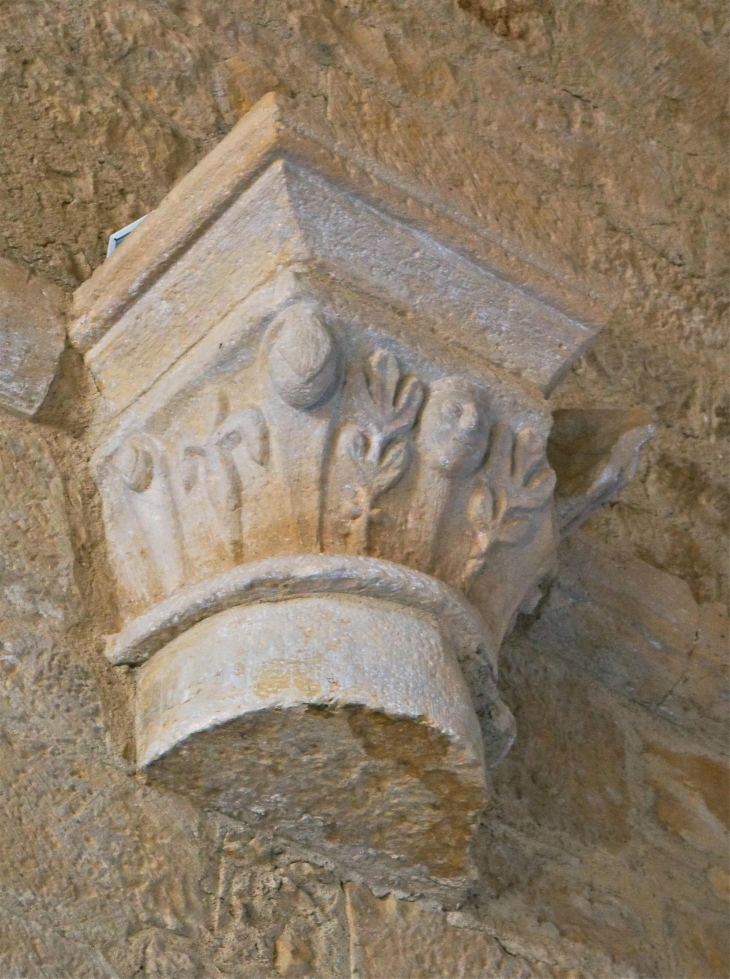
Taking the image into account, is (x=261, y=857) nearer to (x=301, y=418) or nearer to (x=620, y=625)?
(x=301, y=418)

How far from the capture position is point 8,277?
1.63 m

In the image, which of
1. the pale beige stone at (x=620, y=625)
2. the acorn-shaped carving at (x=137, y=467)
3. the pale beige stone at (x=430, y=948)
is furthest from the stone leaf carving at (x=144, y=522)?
the pale beige stone at (x=620, y=625)

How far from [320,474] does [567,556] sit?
70 cm

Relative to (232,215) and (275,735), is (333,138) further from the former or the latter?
(275,735)

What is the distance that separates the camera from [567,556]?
200 cm

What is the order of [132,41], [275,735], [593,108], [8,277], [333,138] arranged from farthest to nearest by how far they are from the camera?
[593,108]
[132,41]
[8,277]
[333,138]
[275,735]

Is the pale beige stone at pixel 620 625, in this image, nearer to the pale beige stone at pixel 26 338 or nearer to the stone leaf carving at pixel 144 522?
the stone leaf carving at pixel 144 522

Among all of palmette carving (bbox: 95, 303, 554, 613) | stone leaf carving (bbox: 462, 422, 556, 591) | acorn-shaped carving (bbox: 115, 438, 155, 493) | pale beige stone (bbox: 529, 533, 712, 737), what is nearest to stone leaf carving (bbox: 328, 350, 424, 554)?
palmette carving (bbox: 95, 303, 554, 613)

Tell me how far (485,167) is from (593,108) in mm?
959

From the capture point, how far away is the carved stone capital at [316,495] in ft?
4.50

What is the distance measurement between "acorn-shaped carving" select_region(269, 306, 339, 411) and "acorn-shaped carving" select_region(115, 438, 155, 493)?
0.67ft

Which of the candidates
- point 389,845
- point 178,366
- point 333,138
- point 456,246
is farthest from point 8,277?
point 389,845

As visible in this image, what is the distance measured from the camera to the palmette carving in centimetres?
142

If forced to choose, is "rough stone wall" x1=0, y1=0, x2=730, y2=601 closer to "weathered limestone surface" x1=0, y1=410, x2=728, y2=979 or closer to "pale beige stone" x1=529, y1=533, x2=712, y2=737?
"pale beige stone" x1=529, y1=533, x2=712, y2=737
